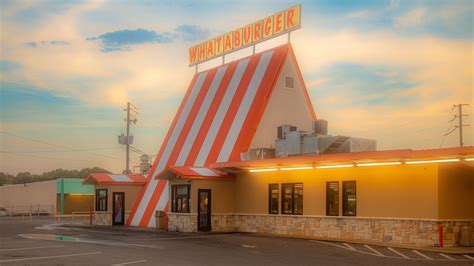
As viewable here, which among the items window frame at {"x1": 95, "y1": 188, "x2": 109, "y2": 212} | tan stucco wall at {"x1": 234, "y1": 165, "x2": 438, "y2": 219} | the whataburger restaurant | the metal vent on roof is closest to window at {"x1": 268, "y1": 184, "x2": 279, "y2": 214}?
the whataburger restaurant

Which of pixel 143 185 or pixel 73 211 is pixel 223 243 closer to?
pixel 143 185

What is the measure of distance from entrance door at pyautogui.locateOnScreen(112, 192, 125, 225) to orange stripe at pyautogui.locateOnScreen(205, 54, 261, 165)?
8.05m

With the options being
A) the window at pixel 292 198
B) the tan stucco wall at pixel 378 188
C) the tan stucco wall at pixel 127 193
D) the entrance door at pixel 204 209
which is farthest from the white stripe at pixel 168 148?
the window at pixel 292 198

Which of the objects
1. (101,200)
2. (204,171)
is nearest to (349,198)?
(204,171)

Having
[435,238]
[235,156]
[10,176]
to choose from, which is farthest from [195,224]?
[10,176]

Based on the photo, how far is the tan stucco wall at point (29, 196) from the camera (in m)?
68.2

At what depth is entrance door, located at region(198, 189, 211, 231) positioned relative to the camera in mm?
32156

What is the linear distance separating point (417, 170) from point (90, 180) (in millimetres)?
25228

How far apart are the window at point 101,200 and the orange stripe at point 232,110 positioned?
8.95 m

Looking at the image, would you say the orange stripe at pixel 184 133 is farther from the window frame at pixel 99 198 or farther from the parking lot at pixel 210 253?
the parking lot at pixel 210 253

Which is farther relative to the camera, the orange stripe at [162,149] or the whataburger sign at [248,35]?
the orange stripe at [162,149]

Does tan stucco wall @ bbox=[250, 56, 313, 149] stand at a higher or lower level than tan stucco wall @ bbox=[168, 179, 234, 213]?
higher

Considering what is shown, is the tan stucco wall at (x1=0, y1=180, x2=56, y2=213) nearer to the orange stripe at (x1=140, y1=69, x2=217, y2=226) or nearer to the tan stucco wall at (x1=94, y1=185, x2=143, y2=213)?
the tan stucco wall at (x1=94, y1=185, x2=143, y2=213)

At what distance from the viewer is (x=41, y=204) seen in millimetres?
69500
